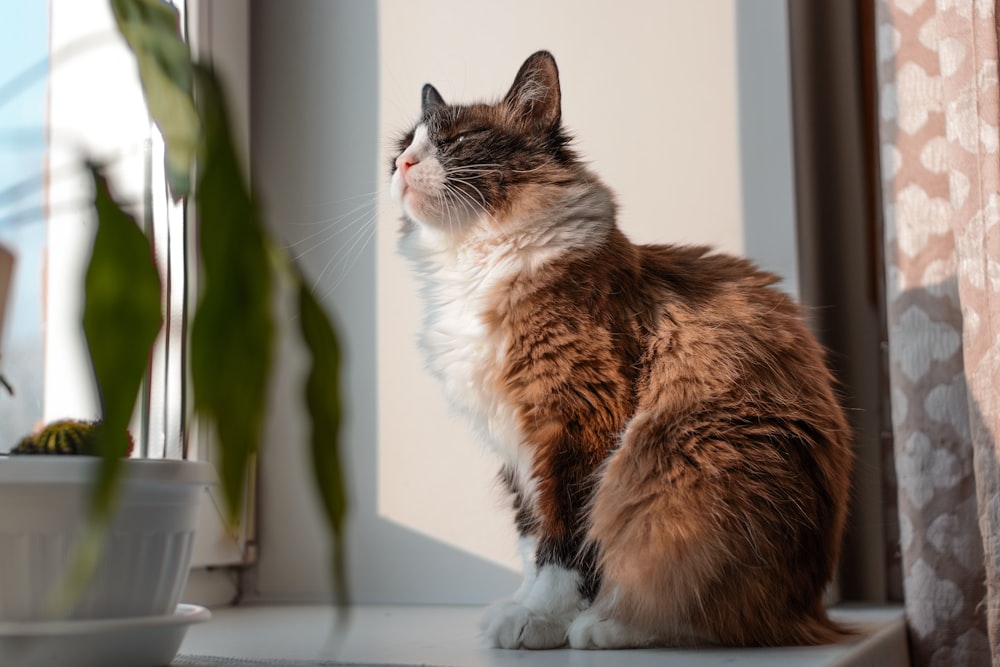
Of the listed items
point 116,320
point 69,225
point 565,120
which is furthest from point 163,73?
point 565,120

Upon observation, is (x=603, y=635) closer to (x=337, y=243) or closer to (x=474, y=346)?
(x=474, y=346)

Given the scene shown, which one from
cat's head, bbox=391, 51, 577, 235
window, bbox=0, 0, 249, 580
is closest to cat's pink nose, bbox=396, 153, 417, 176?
cat's head, bbox=391, 51, 577, 235

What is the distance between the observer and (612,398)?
3.30ft

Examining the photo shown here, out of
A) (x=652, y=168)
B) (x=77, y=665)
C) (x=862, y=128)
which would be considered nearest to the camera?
(x=77, y=665)

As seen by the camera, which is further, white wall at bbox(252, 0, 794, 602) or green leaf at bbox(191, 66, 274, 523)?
white wall at bbox(252, 0, 794, 602)

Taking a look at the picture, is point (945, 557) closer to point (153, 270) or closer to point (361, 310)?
point (361, 310)

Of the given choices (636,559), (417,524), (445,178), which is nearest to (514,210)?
(445,178)

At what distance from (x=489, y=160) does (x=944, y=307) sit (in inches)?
26.6

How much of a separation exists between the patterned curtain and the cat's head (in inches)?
20.2

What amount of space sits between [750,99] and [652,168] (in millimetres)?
182

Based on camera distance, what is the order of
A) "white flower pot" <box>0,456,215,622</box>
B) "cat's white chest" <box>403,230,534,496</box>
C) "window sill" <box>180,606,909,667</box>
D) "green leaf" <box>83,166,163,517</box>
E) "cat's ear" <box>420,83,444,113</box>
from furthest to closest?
"cat's ear" <box>420,83,444,113</box> → "cat's white chest" <box>403,230,534,496</box> → "window sill" <box>180,606,909,667</box> → "white flower pot" <box>0,456,215,622</box> → "green leaf" <box>83,166,163,517</box>

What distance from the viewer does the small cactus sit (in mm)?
789

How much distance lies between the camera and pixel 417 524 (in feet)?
5.32

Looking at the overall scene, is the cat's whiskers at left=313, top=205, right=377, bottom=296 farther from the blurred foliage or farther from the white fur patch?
the blurred foliage
